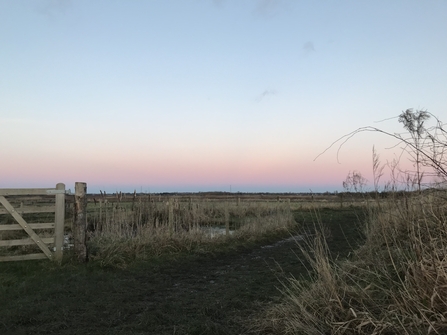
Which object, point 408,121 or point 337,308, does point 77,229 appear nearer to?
point 337,308

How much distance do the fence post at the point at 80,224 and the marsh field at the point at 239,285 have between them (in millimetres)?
236

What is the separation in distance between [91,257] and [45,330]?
3984 millimetres

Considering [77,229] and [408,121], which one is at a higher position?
[408,121]

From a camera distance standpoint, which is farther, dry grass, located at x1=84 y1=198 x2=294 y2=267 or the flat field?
dry grass, located at x1=84 y1=198 x2=294 y2=267

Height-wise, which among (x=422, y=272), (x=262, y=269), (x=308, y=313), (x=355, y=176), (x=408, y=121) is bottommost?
(x=262, y=269)

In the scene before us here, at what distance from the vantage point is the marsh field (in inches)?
116

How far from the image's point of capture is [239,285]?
609cm

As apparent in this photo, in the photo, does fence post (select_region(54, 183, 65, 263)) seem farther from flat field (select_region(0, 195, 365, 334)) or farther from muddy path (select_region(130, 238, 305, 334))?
muddy path (select_region(130, 238, 305, 334))

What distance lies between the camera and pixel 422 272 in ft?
9.21

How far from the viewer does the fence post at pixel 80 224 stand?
7.69 m

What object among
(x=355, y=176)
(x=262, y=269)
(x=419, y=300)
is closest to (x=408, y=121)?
(x=355, y=176)

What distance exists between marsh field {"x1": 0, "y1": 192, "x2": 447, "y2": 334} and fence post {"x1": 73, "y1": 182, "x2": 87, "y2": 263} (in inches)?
9.3

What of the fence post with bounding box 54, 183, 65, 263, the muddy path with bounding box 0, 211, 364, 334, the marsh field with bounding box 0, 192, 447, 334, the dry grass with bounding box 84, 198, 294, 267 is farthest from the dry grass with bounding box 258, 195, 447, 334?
the fence post with bounding box 54, 183, 65, 263

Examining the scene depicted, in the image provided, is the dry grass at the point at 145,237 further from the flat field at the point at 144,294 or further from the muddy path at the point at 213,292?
the muddy path at the point at 213,292
